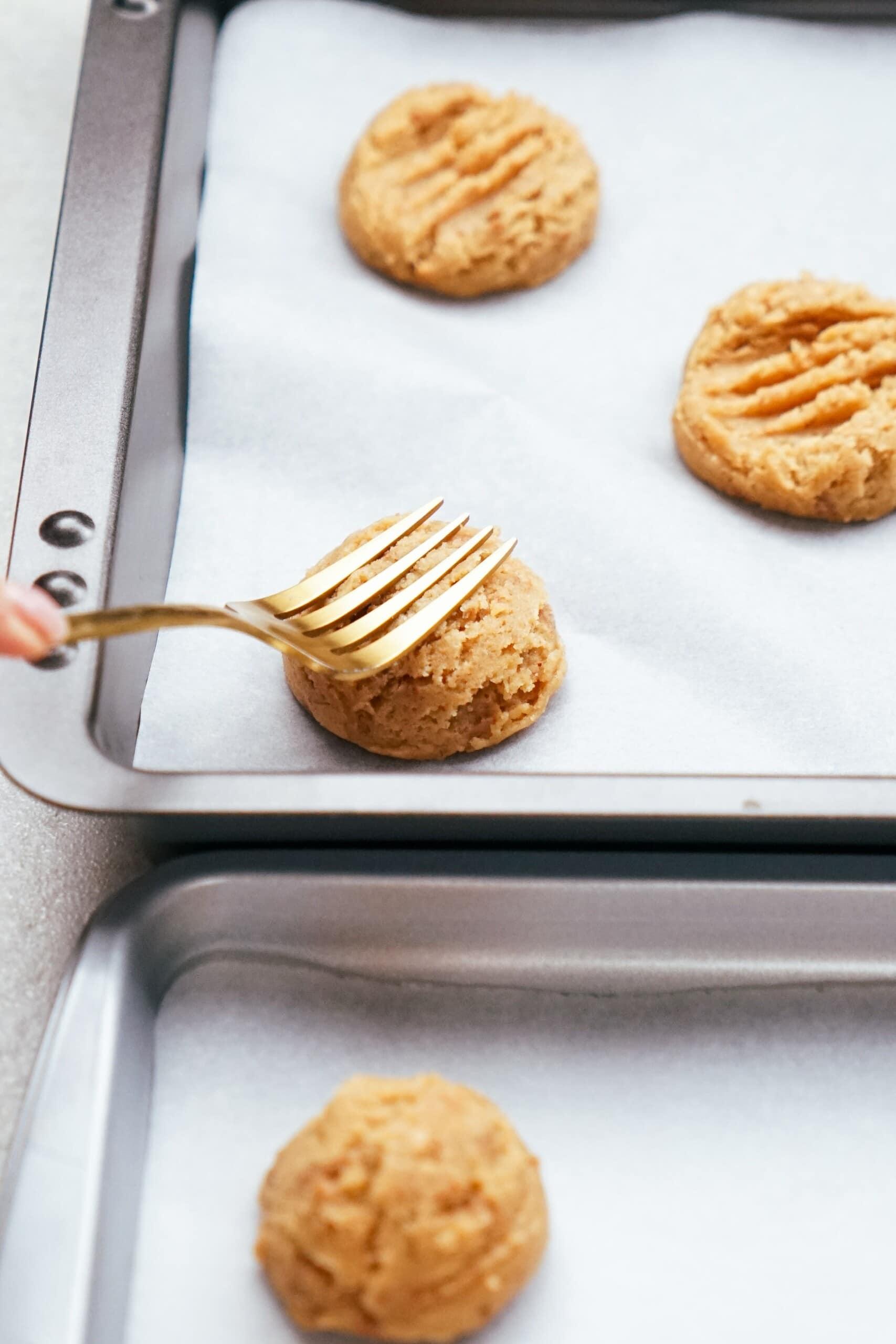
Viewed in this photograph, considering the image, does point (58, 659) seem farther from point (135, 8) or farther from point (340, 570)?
point (135, 8)

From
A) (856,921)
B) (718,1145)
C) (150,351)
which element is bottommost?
(718,1145)

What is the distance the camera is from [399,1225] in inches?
37.2

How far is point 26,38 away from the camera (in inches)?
79.4

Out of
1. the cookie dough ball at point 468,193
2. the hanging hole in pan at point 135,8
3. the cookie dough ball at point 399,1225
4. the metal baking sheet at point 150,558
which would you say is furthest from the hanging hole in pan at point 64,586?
the hanging hole in pan at point 135,8

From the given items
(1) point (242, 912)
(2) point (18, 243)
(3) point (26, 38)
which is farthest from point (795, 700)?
(3) point (26, 38)

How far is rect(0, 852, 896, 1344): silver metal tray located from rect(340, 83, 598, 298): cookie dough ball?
913mm

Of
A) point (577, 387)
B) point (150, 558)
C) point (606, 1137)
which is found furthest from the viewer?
point (577, 387)

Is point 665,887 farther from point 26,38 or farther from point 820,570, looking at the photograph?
point 26,38

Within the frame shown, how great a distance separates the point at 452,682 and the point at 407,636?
0.24ft

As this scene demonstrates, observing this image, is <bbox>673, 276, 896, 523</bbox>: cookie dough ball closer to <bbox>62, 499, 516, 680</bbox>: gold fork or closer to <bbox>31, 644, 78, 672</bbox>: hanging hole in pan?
<bbox>62, 499, 516, 680</bbox>: gold fork

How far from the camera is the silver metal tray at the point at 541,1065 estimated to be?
3.30ft

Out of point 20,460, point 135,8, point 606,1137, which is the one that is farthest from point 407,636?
point 135,8

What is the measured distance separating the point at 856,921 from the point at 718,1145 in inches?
9.2

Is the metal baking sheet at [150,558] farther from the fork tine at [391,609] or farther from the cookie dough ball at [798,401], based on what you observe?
the cookie dough ball at [798,401]
